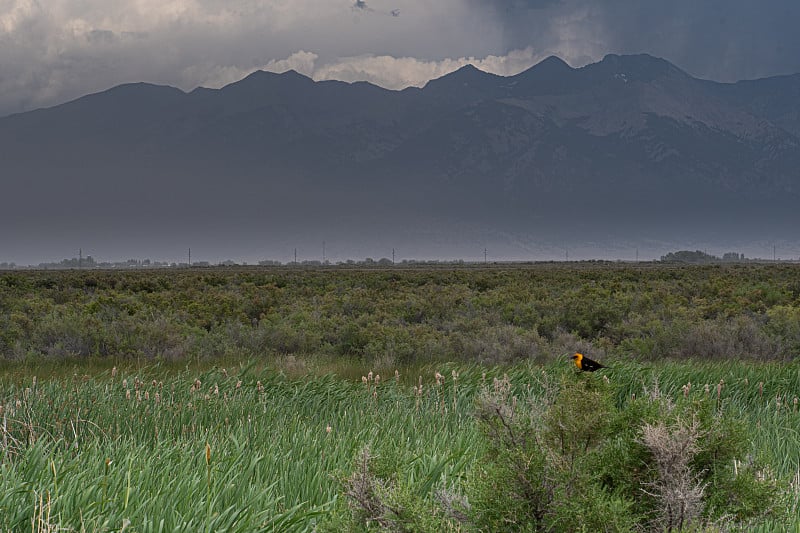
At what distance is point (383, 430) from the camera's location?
6.24 m

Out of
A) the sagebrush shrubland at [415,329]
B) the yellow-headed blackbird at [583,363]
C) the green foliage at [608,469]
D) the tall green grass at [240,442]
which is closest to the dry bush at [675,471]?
the green foliage at [608,469]

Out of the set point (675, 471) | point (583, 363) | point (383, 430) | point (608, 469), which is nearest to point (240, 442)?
point (383, 430)

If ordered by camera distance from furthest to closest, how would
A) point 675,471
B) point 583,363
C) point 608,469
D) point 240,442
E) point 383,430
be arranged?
1. point 383,430
2. point 240,442
3. point 583,363
4. point 608,469
5. point 675,471

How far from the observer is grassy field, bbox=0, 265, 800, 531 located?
2539 millimetres

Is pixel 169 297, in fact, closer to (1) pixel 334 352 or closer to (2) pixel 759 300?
(1) pixel 334 352

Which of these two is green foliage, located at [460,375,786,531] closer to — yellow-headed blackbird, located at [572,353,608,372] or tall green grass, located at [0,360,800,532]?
tall green grass, located at [0,360,800,532]

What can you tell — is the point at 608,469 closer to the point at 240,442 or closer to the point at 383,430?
the point at 240,442

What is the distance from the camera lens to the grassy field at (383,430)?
2.54 metres

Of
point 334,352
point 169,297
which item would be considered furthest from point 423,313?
point 169,297

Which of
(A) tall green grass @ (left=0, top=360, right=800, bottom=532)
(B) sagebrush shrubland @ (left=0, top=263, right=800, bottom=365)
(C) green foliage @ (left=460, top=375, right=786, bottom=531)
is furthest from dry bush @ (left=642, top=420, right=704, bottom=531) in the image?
(B) sagebrush shrubland @ (left=0, top=263, right=800, bottom=365)

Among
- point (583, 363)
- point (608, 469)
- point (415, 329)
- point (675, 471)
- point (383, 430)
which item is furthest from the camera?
point (415, 329)

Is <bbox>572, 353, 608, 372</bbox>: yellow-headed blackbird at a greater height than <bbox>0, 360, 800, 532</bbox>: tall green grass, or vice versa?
<bbox>572, 353, 608, 372</bbox>: yellow-headed blackbird

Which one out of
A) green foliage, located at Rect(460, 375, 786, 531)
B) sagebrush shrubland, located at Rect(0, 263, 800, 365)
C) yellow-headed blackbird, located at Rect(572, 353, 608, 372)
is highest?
yellow-headed blackbird, located at Rect(572, 353, 608, 372)

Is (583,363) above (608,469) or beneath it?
above
